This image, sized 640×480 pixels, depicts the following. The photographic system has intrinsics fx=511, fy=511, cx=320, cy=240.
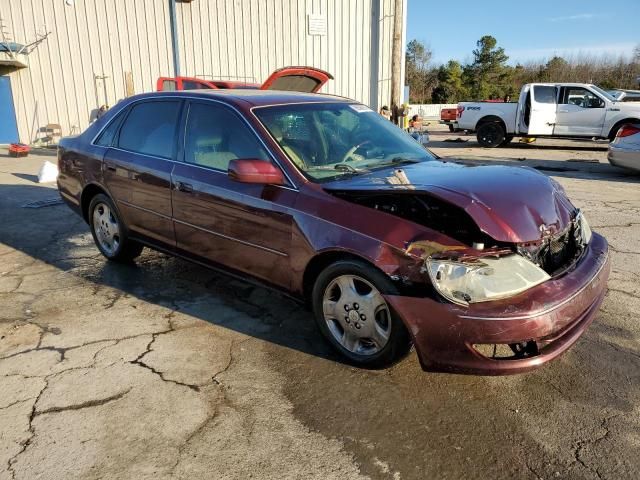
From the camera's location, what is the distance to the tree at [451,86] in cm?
4482

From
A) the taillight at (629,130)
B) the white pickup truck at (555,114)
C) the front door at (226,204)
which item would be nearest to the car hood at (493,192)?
the front door at (226,204)

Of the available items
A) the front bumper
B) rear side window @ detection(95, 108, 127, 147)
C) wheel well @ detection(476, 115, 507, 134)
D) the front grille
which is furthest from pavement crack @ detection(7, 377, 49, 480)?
wheel well @ detection(476, 115, 507, 134)

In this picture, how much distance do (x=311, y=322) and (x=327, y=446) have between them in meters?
1.38

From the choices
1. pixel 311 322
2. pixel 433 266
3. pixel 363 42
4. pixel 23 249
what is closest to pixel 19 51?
pixel 363 42

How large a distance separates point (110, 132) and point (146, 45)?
13.6 metres

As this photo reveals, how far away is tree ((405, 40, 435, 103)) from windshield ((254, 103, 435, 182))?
46659 mm

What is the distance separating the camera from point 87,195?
5219 millimetres

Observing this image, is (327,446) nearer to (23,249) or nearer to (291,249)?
(291,249)

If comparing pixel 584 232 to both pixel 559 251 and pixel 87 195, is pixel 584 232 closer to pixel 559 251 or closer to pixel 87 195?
pixel 559 251

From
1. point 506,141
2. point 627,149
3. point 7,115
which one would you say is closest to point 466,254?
point 627,149

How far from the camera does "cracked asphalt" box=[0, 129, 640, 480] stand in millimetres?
2367

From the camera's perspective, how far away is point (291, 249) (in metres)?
3.26

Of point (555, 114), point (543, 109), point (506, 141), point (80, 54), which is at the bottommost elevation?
point (506, 141)

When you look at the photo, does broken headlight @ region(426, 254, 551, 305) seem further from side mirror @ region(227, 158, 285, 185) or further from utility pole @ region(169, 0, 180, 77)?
utility pole @ region(169, 0, 180, 77)
